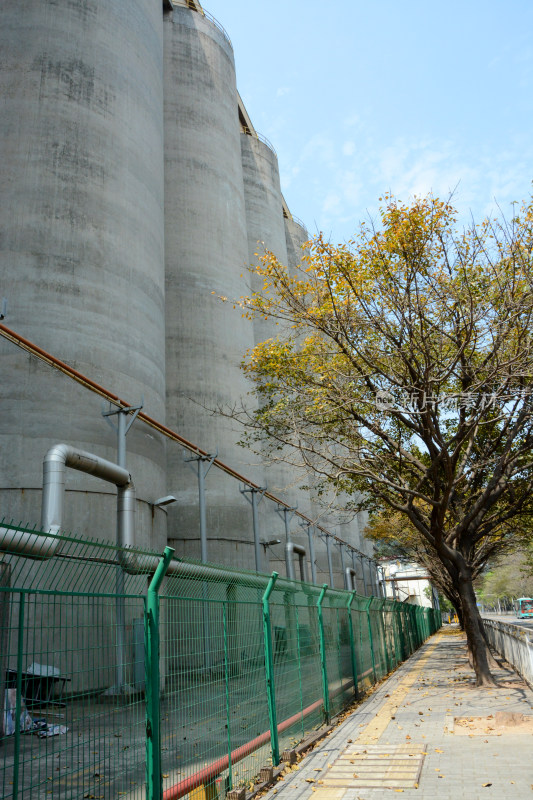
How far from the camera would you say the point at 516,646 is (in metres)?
16.2

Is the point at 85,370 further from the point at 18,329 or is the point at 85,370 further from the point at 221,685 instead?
the point at 221,685

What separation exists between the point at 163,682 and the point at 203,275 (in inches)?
851

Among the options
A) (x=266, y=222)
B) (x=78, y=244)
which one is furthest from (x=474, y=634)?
(x=266, y=222)

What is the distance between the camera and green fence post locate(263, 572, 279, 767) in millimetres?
7406

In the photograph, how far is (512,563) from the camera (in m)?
91.7

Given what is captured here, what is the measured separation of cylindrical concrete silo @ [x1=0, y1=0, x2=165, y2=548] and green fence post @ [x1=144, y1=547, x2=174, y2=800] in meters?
10.00

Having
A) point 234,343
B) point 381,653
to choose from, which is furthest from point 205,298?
point 381,653

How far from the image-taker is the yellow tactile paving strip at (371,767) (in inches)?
254

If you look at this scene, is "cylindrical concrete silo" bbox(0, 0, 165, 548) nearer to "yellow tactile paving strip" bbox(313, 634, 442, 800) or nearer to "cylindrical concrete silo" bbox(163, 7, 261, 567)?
"cylindrical concrete silo" bbox(163, 7, 261, 567)

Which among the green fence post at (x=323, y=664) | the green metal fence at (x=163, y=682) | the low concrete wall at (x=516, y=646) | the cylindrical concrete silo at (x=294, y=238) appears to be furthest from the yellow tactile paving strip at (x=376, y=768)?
the cylindrical concrete silo at (x=294, y=238)

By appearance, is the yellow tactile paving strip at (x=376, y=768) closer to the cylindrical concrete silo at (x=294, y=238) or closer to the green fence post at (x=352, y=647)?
the green fence post at (x=352, y=647)

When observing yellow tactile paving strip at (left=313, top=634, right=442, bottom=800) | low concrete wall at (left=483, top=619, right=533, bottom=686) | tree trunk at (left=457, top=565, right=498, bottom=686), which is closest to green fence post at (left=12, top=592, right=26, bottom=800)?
yellow tactile paving strip at (left=313, top=634, right=442, bottom=800)

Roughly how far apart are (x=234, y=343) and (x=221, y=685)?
2172 centimetres

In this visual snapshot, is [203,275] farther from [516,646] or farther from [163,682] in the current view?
[163,682]
